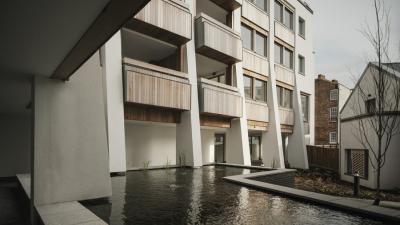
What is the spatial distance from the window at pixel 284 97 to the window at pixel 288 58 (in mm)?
2414

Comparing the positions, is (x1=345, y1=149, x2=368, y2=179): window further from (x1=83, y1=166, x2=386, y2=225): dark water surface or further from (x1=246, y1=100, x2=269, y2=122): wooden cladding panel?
(x1=83, y1=166, x2=386, y2=225): dark water surface

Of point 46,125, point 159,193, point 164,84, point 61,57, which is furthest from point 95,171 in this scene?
point 164,84

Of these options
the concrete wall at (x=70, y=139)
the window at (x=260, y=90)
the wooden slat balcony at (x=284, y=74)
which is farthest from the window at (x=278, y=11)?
the concrete wall at (x=70, y=139)

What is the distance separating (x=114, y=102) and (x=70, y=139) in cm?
608

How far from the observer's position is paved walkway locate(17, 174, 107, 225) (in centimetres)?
514

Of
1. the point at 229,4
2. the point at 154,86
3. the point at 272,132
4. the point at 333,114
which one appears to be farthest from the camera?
the point at 333,114

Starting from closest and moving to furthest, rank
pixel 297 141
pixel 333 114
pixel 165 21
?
pixel 165 21 → pixel 297 141 → pixel 333 114

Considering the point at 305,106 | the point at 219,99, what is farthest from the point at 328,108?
the point at 219,99

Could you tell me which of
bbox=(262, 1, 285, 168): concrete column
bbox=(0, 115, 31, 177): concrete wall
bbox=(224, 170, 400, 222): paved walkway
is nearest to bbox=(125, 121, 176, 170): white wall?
bbox=(0, 115, 31, 177): concrete wall

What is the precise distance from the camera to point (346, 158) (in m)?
20.6

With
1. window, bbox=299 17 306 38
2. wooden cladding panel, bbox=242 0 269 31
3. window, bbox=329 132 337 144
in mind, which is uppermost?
window, bbox=299 17 306 38

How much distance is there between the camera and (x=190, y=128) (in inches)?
637

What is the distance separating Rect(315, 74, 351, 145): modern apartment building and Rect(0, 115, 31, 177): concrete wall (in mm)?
38167

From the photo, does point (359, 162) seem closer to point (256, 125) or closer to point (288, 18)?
point (256, 125)
